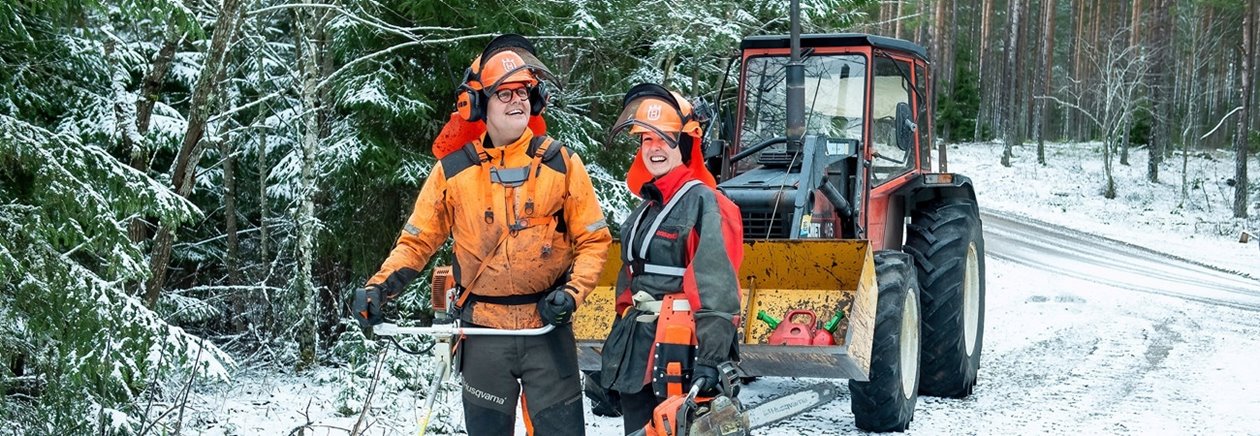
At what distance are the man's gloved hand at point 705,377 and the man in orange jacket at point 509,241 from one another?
0.48m

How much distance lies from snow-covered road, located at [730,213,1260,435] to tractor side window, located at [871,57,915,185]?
5.34ft

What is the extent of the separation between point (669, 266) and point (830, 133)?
405 centimetres

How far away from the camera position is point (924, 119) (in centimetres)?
873

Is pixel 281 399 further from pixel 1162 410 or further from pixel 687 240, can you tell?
pixel 1162 410

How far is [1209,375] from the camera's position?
8.97 metres

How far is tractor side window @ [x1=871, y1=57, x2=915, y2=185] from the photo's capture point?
809cm

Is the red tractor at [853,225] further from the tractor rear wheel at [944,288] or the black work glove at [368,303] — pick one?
the black work glove at [368,303]

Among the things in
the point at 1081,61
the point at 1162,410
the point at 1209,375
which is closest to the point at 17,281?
the point at 1162,410

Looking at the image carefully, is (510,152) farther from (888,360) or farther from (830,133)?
(830,133)

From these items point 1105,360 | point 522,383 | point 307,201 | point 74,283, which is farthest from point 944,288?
point 74,283

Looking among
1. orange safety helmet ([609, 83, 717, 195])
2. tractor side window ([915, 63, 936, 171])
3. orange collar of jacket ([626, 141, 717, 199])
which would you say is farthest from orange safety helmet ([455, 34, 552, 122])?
tractor side window ([915, 63, 936, 171])

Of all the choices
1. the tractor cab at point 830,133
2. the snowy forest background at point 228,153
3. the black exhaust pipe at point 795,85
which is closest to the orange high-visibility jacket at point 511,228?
the snowy forest background at point 228,153

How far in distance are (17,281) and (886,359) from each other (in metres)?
4.52

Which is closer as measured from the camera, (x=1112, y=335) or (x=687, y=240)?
(x=687, y=240)
